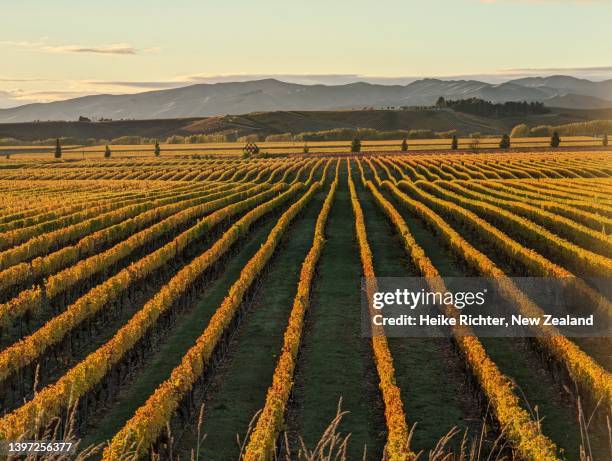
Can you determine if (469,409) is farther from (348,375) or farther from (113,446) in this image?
(113,446)

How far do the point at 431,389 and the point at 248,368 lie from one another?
4.63 meters

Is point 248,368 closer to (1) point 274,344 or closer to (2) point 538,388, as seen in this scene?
(1) point 274,344

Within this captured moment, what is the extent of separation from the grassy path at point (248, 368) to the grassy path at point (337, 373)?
90 cm

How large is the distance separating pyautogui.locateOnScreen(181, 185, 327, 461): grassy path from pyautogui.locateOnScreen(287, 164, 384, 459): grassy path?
0.90 meters

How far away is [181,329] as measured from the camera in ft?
70.8

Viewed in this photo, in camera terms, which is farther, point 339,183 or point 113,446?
point 339,183

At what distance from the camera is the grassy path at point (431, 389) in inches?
582

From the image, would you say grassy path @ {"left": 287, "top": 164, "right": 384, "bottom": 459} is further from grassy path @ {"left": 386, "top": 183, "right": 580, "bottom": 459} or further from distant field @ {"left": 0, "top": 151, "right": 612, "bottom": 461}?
grassy path @ {"left": 386, "top": 183, "right": 580, "bottom": 459}

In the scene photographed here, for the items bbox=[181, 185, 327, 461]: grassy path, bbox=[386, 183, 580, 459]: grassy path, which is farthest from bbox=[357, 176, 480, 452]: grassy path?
bbox=[181, 185, 327, 461]: grassy path

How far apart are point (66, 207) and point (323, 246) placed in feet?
58.5

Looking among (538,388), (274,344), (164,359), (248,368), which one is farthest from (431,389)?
(164,359)

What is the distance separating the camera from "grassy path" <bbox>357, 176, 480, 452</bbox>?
14789 millimetres

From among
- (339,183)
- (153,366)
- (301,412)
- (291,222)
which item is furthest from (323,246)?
(339,183)

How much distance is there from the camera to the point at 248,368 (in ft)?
59.7
